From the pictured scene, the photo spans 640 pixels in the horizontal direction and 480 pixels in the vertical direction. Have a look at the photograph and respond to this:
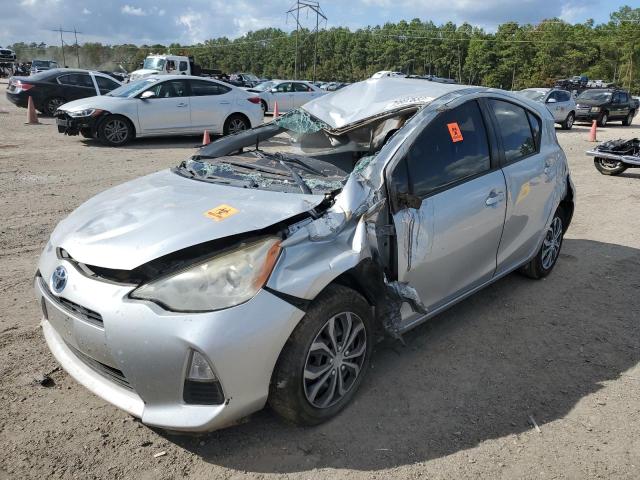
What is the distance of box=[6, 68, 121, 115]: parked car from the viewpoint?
671 inches

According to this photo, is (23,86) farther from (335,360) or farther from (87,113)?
(335,360)

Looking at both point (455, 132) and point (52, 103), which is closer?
point (455, 132)

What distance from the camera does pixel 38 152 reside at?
35.2ft

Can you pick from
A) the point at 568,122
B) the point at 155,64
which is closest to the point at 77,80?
the point at 155,64

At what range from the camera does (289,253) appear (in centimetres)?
265

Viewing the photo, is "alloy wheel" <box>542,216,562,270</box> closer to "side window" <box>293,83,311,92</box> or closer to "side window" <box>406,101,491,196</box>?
"side window" <box>406,101,491,196</box>

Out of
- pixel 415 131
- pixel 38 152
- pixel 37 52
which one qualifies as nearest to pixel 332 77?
pixel 37 52

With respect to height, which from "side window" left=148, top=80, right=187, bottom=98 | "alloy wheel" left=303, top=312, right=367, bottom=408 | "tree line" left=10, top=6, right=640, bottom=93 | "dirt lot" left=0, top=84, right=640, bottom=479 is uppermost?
"tree line" left=10, top=6, right=640, bottom=93

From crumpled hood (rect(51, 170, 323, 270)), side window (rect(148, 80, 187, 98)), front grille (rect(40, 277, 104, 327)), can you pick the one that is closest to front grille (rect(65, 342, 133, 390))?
front grille (rect(40, 277, 104, 327))

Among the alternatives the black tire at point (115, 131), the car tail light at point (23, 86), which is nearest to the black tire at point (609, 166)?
the black tire at point (115, 131)

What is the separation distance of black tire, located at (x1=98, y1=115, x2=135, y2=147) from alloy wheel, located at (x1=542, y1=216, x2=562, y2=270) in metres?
9.98

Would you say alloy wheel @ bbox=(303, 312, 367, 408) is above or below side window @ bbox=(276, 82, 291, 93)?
below

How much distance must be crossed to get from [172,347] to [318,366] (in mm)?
796

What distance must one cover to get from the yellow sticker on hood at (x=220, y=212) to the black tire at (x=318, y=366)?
0.64m
